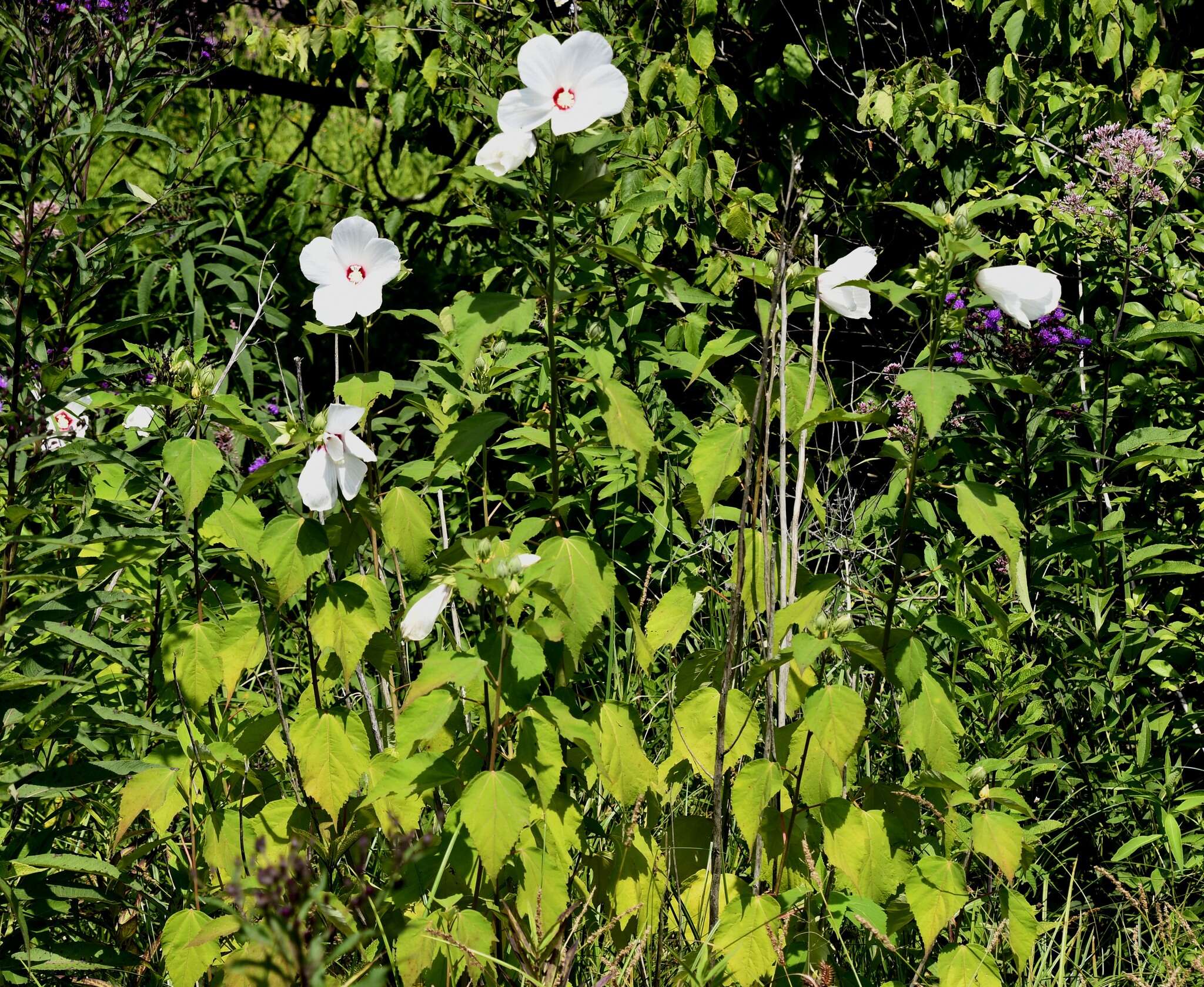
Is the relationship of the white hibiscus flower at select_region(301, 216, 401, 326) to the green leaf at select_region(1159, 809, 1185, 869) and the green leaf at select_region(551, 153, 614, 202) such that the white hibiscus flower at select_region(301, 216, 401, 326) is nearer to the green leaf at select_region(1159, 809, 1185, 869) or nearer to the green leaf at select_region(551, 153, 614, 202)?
the green leaf at select_region(551, 153, 614, 202)

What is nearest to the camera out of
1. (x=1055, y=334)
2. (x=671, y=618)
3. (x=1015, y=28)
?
(x=671, y=618)

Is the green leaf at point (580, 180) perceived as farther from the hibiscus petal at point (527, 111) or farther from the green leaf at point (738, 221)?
the green leaf at point (738, 221)

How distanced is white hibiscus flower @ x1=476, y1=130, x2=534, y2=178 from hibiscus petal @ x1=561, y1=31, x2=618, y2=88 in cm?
7

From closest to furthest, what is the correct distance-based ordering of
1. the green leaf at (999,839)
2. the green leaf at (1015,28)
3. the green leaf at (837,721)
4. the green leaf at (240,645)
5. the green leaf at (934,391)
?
the green leaf at (934,391) → the green leaf at (837,721) → the green leaf at (999,839) → the green leaf at (240,645) → the green leaf at (1015,28)

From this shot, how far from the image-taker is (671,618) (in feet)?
5.60

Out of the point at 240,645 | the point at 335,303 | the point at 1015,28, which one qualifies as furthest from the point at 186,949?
the point at 1015,28

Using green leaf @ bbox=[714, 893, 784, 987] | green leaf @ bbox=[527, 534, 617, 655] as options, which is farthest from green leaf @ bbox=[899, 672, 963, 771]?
green leaf @ bbox=[527, 534, 617, 655]

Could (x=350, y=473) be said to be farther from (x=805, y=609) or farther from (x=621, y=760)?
(x=805, y=609)

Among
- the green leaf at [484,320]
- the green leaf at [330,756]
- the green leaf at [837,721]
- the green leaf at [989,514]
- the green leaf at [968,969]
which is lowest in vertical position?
the green leaf at [968,969]

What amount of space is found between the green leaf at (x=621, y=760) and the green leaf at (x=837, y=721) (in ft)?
0.82

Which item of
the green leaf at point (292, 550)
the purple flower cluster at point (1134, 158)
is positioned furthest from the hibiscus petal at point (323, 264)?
the purple flower cluster at point (1134, 158)

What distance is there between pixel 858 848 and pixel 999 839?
21cm

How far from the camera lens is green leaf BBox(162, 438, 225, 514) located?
153 centimetres

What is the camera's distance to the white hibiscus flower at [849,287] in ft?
5.30
